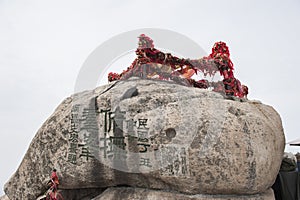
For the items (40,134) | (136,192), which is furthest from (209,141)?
(40,134)

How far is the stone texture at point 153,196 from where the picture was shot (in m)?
4.13

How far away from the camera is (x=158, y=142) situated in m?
4.24

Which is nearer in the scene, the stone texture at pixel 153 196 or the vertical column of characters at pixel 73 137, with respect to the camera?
the stone texture at pixel 153 196

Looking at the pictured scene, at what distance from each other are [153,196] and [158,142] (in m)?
0.77

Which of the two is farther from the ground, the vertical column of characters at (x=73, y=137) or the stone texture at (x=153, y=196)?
the vertical column of characters at (x=73, y=137)

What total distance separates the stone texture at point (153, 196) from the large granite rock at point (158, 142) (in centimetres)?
7

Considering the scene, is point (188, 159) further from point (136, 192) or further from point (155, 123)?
point (136, 192)

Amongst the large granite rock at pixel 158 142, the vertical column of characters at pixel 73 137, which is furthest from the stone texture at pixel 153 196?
the vertical column of characters at pixel 73 137

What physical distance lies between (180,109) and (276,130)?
1.62 meters

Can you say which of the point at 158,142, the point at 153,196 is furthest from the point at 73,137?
the point at 153,196

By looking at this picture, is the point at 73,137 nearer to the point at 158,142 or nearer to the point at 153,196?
the point at 158,142

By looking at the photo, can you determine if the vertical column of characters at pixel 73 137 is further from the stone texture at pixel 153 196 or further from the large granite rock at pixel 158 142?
the stone texture at pixel 153 196

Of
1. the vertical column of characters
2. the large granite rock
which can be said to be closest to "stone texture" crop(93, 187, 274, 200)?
the large granite rock

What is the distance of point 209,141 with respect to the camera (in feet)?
13.3
